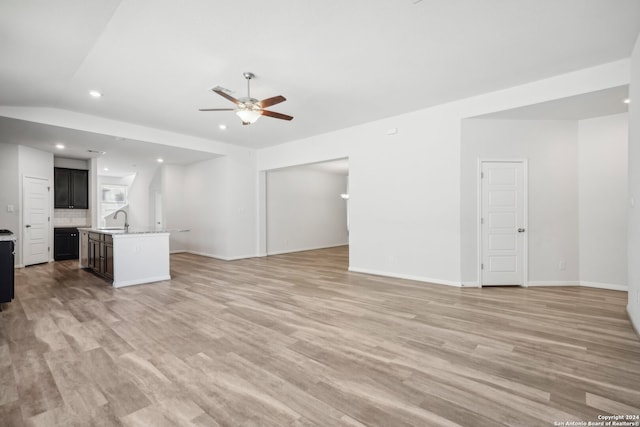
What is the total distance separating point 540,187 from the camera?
4.85 m

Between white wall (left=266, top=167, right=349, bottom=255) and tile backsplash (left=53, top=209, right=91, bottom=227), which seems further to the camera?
white wall (left=266, top=167, right=349, bottom=255)

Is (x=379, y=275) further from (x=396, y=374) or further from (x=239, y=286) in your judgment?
(x=396, y=374)

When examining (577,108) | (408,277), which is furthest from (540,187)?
(408,277)

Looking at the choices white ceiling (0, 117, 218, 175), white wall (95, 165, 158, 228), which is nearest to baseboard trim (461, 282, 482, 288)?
white ceiling (0, 117, 218, 175)

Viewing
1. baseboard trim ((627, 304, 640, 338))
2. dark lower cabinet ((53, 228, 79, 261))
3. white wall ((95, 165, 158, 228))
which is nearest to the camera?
baseboard trim ((627, 304, 640, 338))

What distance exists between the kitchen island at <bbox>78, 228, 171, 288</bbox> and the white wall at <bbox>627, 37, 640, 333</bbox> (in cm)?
646

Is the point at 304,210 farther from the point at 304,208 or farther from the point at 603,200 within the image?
the point at 603,200

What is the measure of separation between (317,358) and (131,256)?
420 centimetres

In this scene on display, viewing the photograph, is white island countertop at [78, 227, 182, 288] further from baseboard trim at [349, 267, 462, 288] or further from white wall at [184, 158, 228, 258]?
baseboard trim at [349, 267, 462, 288]

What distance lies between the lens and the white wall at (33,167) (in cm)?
652

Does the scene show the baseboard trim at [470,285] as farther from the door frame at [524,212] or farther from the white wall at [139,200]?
the white wall at [139,200]

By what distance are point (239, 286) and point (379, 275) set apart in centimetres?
259

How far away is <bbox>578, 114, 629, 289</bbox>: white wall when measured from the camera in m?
4.57

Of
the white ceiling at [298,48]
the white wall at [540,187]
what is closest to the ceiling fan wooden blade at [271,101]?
the white ceiling at [298,48]
